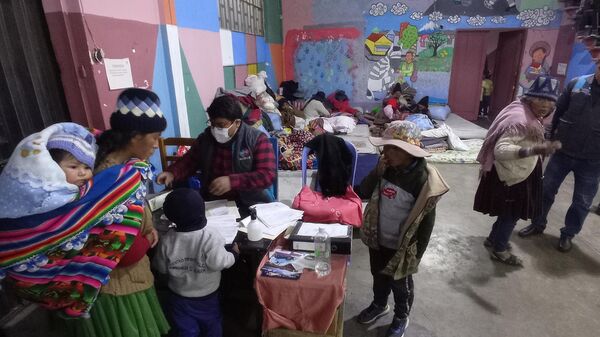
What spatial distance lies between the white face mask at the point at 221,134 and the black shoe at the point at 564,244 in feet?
9.83

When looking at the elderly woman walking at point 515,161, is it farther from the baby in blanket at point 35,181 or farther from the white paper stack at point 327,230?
the baby in blanket at point 35,181

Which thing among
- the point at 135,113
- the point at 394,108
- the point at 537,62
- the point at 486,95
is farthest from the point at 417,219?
the point at 486,95

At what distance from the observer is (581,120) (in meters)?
2.65

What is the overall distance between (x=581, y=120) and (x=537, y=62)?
18.0ft

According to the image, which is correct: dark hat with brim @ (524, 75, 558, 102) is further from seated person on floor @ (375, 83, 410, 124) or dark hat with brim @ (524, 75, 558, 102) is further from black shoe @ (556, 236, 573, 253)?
seated person on floor @ (375, 83, 410, 124)

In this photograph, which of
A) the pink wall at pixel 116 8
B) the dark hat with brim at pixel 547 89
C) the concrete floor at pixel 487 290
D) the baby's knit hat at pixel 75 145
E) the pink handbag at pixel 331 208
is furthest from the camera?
the pink handbag at pixel 331 208

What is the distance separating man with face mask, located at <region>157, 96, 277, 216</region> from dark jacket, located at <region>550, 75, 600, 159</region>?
8.00ft

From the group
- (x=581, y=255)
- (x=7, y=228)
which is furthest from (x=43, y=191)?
(x=581, y=255)

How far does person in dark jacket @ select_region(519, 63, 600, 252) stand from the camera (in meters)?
2.60

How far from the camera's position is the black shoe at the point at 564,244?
2.93m

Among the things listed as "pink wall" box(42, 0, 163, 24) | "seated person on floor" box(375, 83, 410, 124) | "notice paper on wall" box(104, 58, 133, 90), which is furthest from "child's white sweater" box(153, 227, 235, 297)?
"seated person on floor" box(375, 83, 410, 124)

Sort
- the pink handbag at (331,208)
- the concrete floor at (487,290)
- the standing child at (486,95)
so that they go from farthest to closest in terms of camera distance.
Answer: the standing child at (486,95) → the pink handbag at (331,208) → the concrete floor at (487,290)

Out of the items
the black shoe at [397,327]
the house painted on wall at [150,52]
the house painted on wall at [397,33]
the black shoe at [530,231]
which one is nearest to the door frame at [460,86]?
the house painted on wall at [397,33]

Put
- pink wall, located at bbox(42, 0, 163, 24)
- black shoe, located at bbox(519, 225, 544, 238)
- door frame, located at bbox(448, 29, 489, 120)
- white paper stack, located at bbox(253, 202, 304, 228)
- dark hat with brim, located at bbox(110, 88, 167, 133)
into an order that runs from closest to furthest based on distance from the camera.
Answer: dark hat with brim, located at bbox(110, 88, 167, 133) < white paper stack, located at bbox(253, 202, 304, 228) < pink wall, located at bbox(42, 0, 163, 24) < black shoe, located at bbox(519, 225, 544, 238) < door frame, located at bbox(448, 29, 489, 120)
